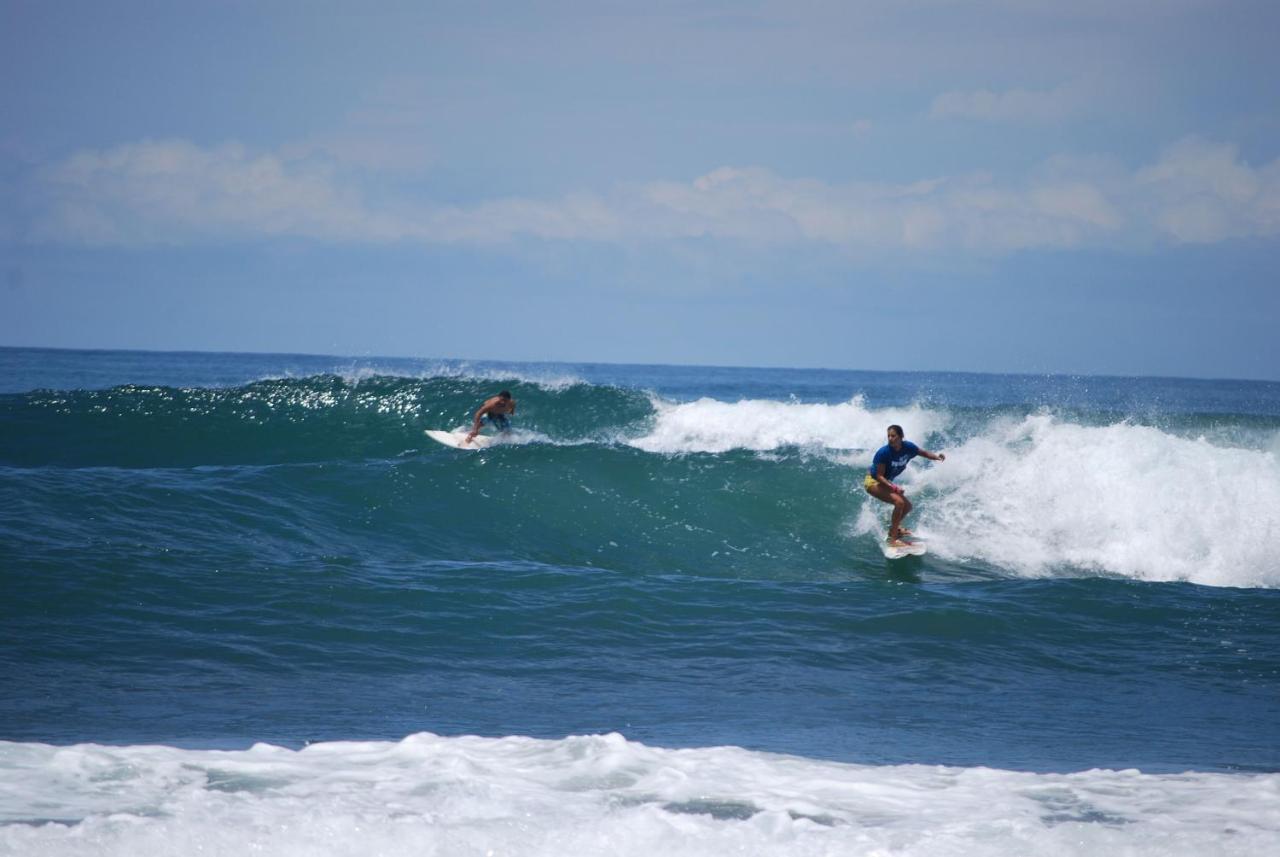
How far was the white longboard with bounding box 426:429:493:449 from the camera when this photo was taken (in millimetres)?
19453

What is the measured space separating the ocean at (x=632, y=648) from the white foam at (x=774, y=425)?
3.90 meters

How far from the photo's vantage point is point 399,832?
5.25 m

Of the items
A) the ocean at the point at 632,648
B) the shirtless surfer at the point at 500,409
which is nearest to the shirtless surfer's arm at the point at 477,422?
the shirtless surfer at the point at 500,409

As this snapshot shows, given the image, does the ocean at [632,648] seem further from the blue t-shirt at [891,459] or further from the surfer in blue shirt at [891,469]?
the blue t-shirt at [891,459]

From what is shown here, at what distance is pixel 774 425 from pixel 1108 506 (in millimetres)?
10737

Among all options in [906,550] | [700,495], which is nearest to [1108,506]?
[906,550]

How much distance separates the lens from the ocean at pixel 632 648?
222 inches

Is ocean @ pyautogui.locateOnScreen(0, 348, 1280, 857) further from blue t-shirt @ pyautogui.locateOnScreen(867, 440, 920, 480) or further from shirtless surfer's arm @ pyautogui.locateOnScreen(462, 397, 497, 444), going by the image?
blue t-shirt @ pyautogui.locateOnScreen(867, 440, 920, 480)

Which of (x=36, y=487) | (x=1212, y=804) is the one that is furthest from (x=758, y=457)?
(x=1212, y=804)

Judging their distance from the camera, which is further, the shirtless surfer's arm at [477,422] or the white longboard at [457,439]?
the white longboard at [457,439]

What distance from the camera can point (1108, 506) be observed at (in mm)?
15789

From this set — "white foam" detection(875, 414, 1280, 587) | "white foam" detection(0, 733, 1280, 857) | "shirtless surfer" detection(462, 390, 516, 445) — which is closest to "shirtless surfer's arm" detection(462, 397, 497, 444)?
"shirtless surfer" detection(462, 390, 516, 445)

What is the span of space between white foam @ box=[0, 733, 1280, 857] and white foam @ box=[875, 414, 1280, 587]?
8673 millimetres

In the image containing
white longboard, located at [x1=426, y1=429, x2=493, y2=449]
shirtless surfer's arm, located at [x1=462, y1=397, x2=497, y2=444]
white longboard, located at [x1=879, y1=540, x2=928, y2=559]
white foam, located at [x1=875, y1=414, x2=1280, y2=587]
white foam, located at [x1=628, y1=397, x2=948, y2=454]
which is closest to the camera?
white longboard, located at [x1=879, y1=540, x2=928, y2=559]
